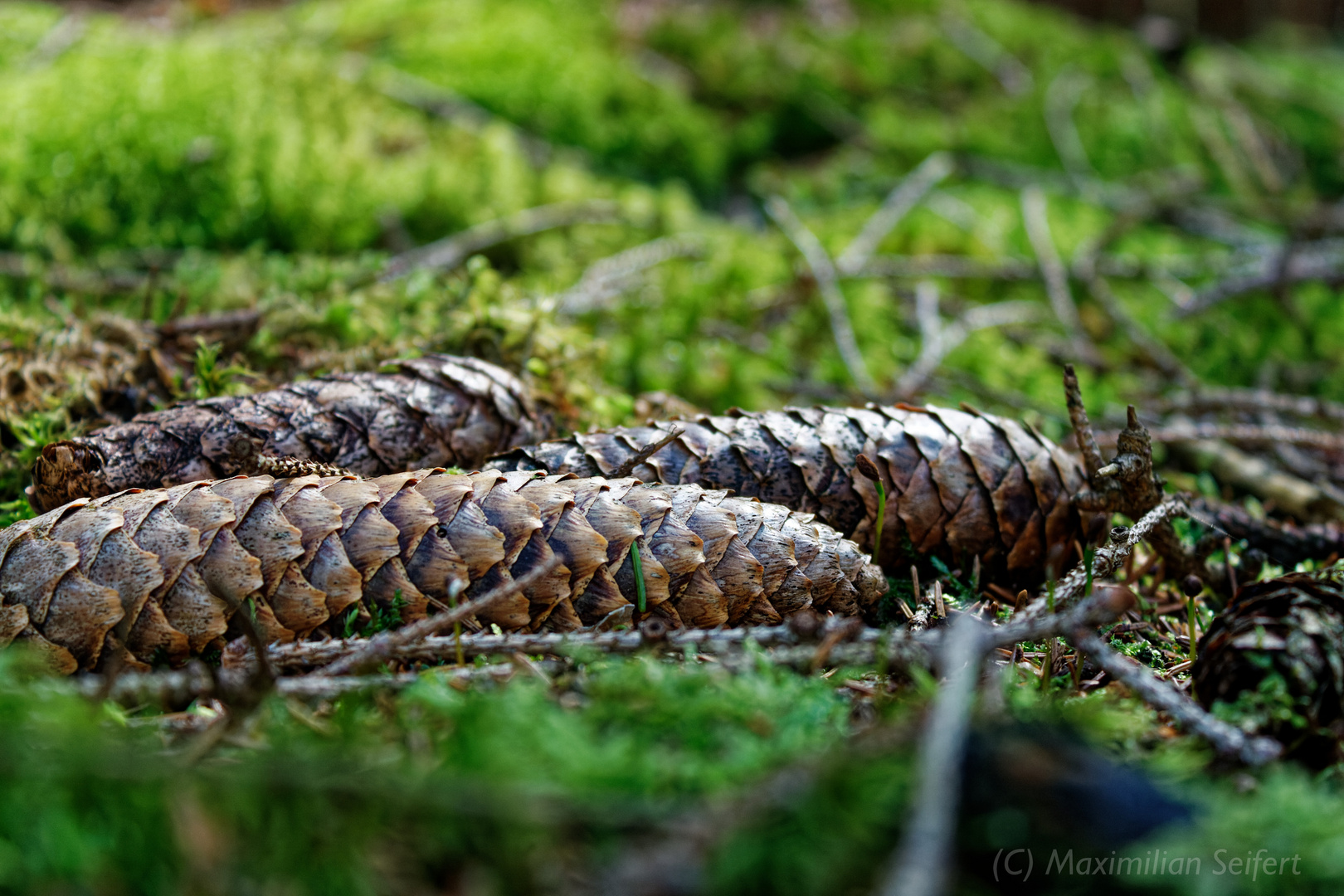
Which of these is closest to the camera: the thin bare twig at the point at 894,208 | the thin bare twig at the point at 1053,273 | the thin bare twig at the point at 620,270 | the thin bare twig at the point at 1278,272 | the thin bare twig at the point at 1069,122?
the thin bare twig at the point at 620,270

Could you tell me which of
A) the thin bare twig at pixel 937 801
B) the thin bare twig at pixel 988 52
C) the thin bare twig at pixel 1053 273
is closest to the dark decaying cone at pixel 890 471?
the thin bare twig at pixel 937 801

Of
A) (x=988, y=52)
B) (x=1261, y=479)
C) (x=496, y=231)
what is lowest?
(x=1261, y=479)

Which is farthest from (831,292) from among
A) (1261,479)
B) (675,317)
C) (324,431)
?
(324,431)

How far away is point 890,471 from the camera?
1.24 m

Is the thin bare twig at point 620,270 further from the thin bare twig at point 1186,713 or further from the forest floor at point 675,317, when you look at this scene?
the thin bare twig at point 1186,713

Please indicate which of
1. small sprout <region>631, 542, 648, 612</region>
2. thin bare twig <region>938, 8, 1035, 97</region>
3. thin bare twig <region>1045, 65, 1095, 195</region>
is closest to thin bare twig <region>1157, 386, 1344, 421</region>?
small sprout <region>631, 542, 648, 612</region>

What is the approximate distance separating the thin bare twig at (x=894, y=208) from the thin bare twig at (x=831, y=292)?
0.08 meters

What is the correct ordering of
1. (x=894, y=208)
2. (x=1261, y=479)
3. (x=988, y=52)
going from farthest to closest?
(x=988, y=52), (x=894, y=208), (x=1261, y=479)

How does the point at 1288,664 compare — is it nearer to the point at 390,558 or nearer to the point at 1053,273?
the point at 390,558

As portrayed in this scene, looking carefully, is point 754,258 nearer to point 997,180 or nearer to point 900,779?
point 997,180

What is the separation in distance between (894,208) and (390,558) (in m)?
2.52

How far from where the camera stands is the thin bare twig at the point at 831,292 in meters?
1.98

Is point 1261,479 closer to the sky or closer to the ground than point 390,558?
closer to the ground

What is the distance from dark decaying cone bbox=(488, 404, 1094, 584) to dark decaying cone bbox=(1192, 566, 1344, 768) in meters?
0.32
